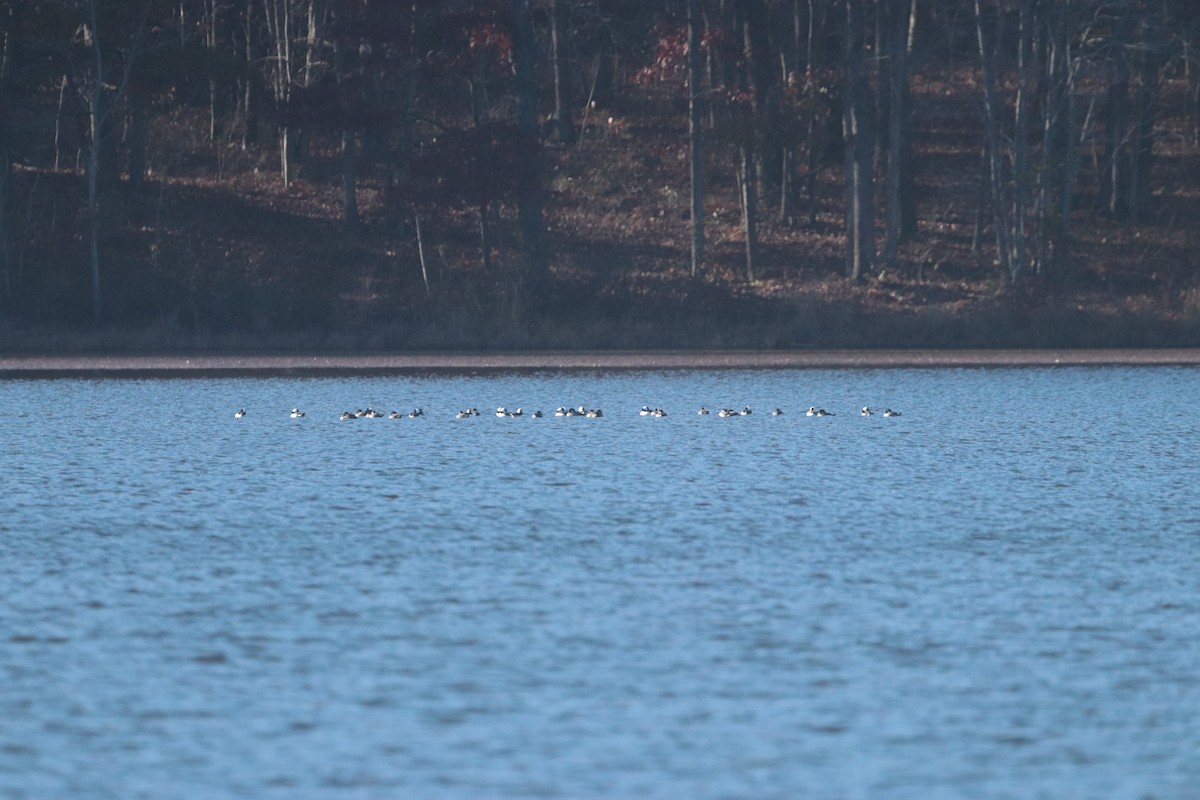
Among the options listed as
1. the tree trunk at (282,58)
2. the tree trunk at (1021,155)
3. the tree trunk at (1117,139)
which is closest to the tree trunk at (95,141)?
the tree trunk at (282,58)

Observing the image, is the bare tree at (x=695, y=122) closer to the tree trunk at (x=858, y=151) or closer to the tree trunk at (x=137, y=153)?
the tree trunk at (x=858, y=151)

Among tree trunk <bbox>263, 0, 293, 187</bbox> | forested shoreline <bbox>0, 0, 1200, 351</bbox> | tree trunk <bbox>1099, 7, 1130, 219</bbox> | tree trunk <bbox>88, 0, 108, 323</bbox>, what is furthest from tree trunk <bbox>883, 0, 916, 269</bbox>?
tree trunk <bbox>88, 0, 108, 323</bbox>

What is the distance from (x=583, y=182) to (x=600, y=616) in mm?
38369

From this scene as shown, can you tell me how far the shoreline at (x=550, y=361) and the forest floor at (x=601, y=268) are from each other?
140 centimetres

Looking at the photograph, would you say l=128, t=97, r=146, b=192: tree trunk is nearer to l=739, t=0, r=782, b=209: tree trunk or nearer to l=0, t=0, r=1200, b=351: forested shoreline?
l=0, t=0, r=1200, b=351: forested shoreline

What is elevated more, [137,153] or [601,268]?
[137,153]

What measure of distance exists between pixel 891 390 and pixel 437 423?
7340 millimetres

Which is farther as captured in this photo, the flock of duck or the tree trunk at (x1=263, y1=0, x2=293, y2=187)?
the tree trunk at (x1=263, y1=0, x2=293, y2=187)

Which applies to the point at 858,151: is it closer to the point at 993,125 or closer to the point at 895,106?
the point at 895,106

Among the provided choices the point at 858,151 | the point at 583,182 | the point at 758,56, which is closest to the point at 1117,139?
the point at 858,151

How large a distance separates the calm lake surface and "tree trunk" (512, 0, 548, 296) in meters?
18.8

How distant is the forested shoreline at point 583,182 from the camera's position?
33531mm

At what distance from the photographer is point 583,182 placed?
46531 millimetres

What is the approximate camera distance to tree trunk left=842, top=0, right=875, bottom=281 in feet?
127
